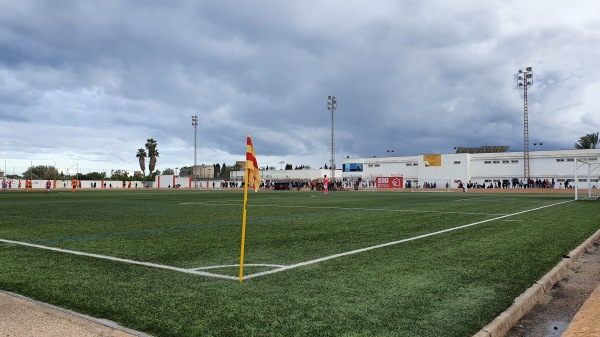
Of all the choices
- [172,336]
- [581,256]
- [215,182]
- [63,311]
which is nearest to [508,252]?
[581,256]

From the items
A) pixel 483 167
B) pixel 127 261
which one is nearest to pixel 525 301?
pixel 127 261

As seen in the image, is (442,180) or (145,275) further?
(442,180)

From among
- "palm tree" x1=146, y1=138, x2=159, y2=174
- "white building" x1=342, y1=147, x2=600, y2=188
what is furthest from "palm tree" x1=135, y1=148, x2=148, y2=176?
"white building" x1=342, y1=147, x2=600, y2=188

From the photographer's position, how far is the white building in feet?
245

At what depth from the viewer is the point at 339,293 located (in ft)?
16.9

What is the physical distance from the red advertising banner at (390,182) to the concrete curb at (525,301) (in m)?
63.4

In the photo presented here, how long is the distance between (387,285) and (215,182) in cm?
9914

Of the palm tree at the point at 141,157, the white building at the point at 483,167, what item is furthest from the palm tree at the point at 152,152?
the white building at the point at 483,167

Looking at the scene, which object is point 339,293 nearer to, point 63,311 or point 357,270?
point 357,270

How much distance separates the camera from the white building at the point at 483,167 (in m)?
74.8

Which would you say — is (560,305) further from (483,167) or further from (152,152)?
(152,152)

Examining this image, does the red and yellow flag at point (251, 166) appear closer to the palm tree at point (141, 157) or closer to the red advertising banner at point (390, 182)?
the red advertising banner at point (390, 182)

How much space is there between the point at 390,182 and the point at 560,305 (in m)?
67.2

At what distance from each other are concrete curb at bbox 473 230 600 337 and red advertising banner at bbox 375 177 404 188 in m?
63.4
